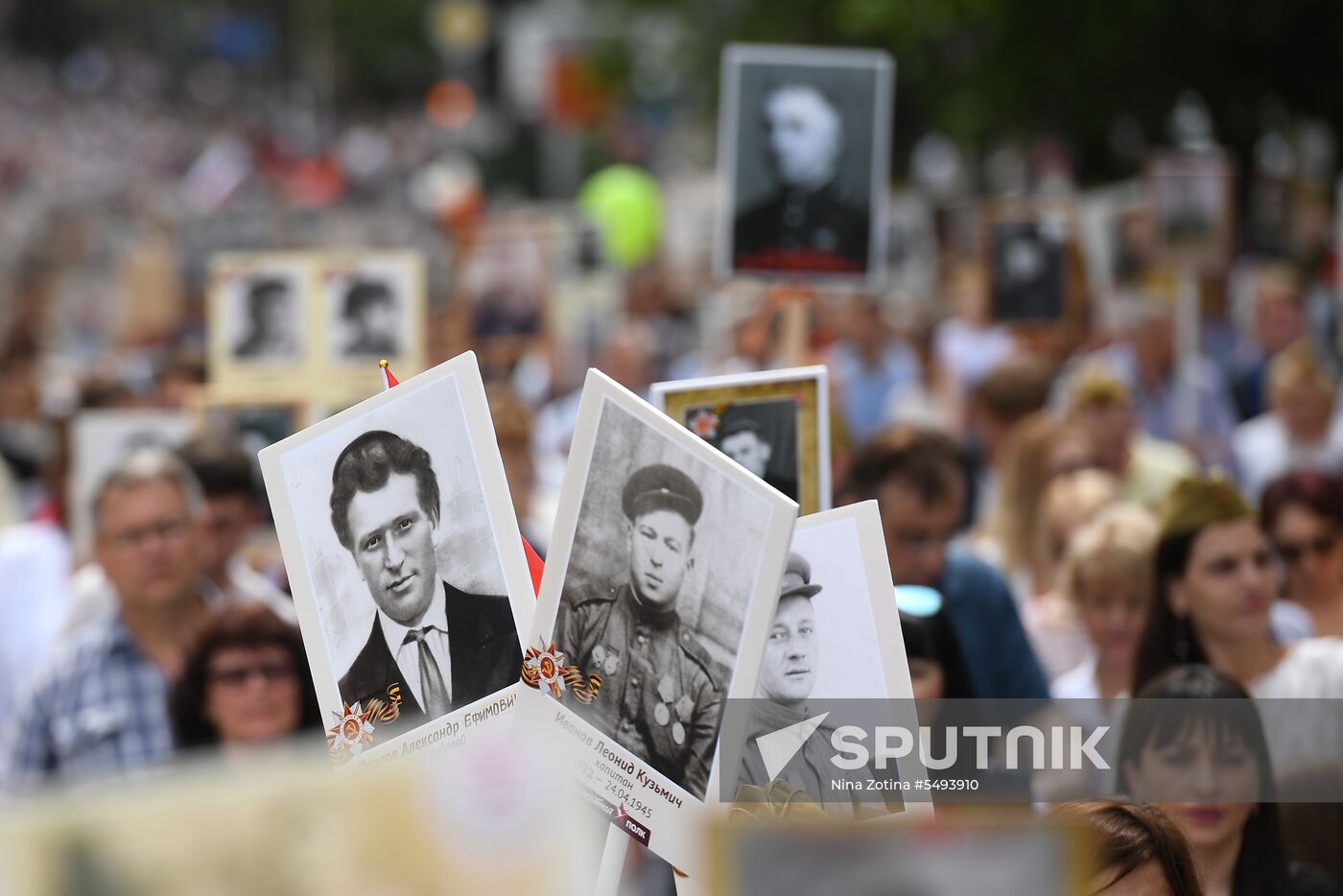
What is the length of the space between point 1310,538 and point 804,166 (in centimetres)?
216

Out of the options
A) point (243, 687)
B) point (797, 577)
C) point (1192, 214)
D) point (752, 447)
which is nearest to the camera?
point (797, 577)

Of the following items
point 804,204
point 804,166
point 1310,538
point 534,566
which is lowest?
point 1310,538

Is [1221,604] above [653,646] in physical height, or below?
below

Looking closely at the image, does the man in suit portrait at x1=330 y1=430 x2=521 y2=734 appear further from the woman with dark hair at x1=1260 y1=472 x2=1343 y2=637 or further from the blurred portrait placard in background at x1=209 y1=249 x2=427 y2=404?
the blurred portrait placard in background at x1=209 y1=249 x2=427 y2=404

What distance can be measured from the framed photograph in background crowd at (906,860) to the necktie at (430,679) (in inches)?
33.7

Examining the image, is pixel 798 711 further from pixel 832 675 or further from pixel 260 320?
pixel 260 320

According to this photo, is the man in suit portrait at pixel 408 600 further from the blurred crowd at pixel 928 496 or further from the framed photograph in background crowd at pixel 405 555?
the blurred crowd at pixel 928 496

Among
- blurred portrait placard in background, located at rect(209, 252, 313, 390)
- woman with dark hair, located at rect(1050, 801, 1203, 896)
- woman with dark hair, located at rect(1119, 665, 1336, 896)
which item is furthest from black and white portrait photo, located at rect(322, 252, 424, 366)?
woman with dark hair, located at rect(1050, 801, 1203, 896)

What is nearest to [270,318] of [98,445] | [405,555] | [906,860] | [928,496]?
[98,445]

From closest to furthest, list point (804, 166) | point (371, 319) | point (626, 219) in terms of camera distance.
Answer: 1. point (804, 166)
2. point (371, 319)
3. point (626, 219)

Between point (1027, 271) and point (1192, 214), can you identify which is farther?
point (1027, 271)

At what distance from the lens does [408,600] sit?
229cm

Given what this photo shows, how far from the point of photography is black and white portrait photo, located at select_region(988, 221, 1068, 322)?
1030cm

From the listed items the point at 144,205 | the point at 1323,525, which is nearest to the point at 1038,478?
the point at 1323,525
